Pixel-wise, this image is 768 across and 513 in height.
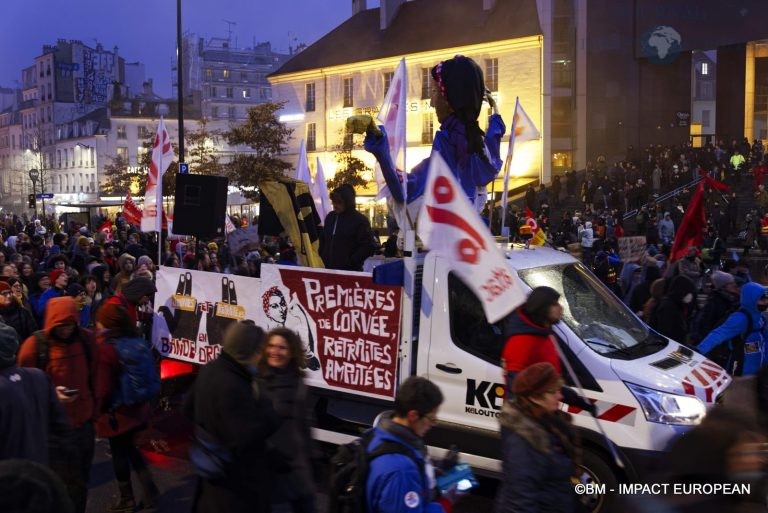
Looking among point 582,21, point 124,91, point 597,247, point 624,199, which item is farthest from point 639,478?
point 124,91

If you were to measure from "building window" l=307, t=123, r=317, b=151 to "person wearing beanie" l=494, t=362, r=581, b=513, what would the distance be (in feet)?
151

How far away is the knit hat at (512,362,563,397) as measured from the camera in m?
4.08

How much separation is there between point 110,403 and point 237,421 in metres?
2.24

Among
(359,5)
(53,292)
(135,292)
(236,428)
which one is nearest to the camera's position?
(236,428)

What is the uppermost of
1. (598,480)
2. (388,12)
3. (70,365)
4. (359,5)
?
(359,5)

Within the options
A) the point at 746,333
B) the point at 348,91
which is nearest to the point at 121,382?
the point at 746,333

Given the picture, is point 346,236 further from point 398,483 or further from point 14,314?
point 398,483

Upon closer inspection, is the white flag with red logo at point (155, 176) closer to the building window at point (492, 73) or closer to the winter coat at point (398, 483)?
the winter coat at point (398, 483)

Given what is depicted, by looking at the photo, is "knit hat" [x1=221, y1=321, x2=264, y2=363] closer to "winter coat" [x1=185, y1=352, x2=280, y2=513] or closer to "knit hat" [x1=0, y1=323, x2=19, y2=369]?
"winter coat" [x1=185, y1=352, x2=280, y2=513]

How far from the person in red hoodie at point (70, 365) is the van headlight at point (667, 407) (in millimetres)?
3630

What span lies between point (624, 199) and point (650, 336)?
79.4 feet

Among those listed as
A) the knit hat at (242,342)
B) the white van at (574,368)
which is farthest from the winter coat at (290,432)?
the white van at (574,368)

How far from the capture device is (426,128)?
4416cm

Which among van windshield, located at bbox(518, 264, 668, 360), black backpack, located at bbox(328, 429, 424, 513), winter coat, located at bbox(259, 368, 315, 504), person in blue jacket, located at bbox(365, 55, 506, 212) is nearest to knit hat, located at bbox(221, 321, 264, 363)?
winter coat, located at bbox(259, 368, 315, 504)
